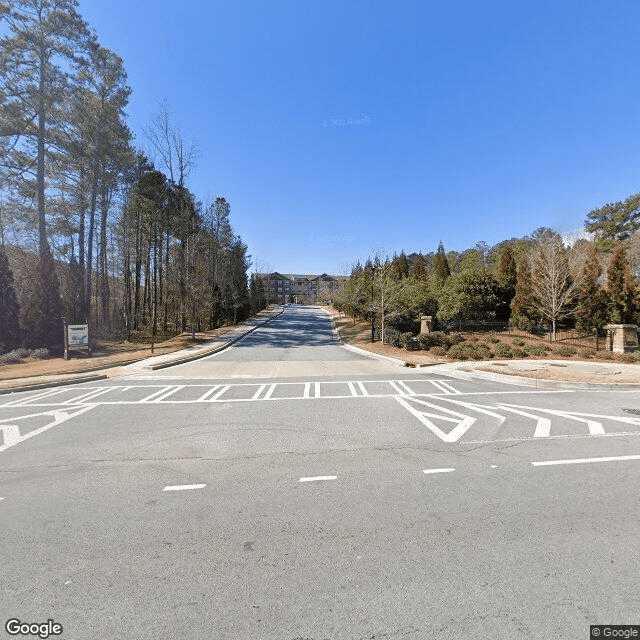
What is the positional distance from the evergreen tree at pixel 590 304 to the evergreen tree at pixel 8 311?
117 feet

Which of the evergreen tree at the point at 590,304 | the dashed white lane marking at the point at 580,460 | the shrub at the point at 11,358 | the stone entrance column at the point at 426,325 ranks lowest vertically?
the dashed white lane marking at the point at 580,460

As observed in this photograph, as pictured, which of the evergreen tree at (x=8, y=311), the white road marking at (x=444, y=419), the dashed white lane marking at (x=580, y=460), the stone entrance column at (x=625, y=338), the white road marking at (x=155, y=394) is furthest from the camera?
the evergreen tree at (x=8, y=311)

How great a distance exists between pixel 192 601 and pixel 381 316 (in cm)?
2116

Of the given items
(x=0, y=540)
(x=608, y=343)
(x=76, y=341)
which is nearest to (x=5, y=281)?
(x=76, y=341)

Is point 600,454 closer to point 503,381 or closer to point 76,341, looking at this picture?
point 503,381

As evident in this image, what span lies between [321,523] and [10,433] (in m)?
6.94

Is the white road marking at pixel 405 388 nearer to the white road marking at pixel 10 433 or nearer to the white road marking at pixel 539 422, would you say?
the white road marking at pixel 539 422

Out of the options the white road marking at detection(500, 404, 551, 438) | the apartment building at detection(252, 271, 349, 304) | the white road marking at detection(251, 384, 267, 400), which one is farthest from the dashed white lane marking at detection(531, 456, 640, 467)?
the apartment building at detection(252, 271, 349, 304)

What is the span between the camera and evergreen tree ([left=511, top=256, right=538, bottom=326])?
23.1 meters

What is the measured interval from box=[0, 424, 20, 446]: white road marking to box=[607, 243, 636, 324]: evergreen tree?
29379mm

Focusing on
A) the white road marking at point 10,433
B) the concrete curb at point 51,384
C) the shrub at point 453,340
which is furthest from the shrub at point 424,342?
the white road marking at point 10,433

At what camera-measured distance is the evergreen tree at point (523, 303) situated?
23125 millimetres

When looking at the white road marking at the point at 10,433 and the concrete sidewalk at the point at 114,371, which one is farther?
the concrete sidewalk at the point at 114,371

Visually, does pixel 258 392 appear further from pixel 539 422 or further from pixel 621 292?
pixel 621 292
